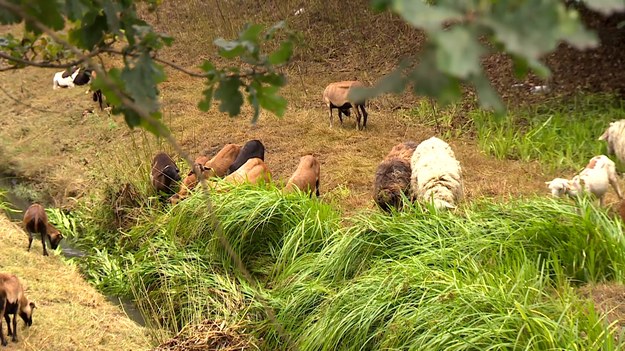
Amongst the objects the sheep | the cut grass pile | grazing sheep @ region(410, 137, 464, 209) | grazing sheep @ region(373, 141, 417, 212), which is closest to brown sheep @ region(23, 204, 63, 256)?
the cut grass pile

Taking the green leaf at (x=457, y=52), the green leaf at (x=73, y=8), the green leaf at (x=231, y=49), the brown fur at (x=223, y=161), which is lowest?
the brown fur at (x=223, y=161)

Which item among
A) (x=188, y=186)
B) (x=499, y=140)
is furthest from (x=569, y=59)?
(x=188, y=186)

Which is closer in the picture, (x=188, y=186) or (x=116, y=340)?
(x=116, y=340)

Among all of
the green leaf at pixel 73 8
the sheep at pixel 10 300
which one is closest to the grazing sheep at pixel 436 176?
the sheep at pixel 10 300

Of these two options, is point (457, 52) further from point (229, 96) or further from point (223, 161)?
point (223, 161)

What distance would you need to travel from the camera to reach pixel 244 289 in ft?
21.5

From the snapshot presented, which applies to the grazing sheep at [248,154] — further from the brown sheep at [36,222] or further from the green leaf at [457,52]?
the green leaf at [457,52]

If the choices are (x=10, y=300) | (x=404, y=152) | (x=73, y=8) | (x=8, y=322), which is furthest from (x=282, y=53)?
(x=404, y=152)

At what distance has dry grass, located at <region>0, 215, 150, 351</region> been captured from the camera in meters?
5.89

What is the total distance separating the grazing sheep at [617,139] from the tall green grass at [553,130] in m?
0.57

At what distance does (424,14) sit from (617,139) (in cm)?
691

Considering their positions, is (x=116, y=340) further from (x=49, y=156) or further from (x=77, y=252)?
(x=49, y=156)

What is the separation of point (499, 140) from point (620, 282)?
13.8 ft

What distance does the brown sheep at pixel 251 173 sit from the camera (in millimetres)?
8045
